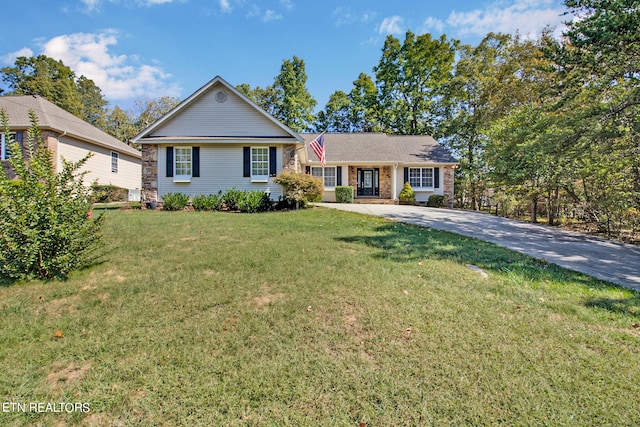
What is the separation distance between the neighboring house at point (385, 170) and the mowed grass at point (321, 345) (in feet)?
46.6

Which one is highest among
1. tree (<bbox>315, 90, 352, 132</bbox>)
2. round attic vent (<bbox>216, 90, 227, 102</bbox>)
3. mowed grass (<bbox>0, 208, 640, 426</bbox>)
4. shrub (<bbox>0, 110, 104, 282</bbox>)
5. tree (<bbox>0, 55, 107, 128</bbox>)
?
tree (<bbox>0, 55, 107, 128</bbox>)

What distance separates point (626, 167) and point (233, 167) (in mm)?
14609

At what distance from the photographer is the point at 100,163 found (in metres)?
18.7

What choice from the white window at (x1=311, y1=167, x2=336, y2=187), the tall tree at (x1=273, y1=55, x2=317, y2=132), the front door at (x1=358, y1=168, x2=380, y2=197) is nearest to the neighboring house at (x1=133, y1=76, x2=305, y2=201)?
the white window at (x1=311, y1=167, x2=336, y2=187)

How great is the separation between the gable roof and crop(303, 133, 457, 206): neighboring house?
16.3 feet

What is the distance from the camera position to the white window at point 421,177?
62.8 ft

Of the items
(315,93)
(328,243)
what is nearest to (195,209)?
(328,243)

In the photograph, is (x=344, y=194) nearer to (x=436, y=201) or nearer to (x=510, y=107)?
(x=436, y=201)

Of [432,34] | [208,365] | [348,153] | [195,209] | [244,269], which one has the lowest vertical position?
[208,365]

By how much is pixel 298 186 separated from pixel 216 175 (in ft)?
14.1

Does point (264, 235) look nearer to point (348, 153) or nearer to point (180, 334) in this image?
point (180, 334)

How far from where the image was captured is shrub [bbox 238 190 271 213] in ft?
42.0

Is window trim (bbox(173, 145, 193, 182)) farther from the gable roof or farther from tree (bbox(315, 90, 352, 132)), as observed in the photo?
tree (bbox(315, 90, 352, 132))

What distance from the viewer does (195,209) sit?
44.8 feet
